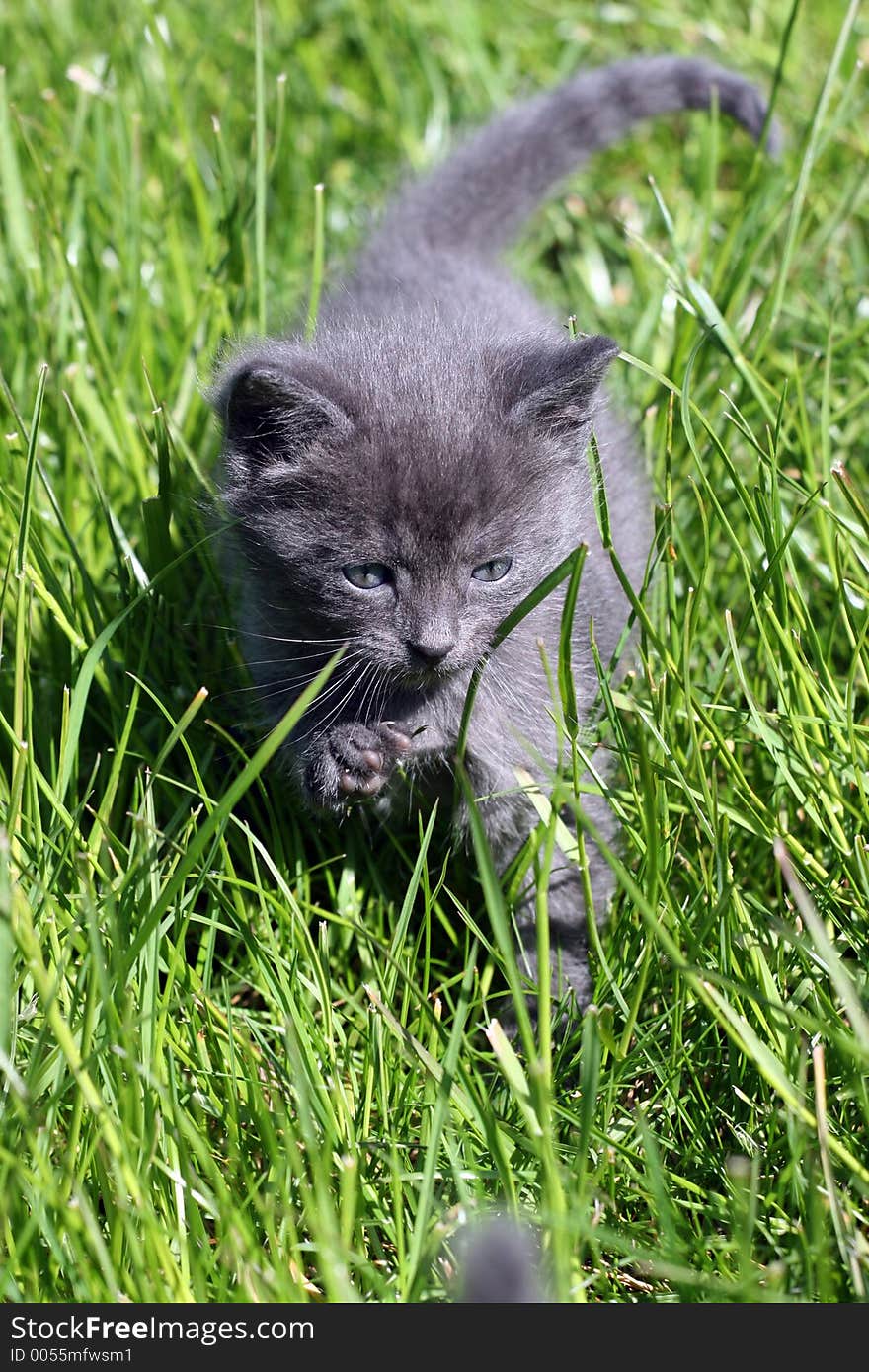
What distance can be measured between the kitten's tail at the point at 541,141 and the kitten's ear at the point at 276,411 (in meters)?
1.53

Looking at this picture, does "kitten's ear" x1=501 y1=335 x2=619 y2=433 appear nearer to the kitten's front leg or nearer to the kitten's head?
the kitten's head

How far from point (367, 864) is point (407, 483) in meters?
0.90

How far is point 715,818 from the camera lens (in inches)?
86.7

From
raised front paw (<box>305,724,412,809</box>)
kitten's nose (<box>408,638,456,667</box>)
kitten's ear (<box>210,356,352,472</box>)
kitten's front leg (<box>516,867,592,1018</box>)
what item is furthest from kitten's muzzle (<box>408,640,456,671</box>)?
kitten's front leg (<box>516,867,592,1018</box>)

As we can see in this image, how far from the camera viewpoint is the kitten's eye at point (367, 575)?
2127 mm

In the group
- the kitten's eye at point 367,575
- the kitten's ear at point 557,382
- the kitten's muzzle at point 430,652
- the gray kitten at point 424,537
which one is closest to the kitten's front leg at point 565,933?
the gray kitten at point 424,537

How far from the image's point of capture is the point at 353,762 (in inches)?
91.8

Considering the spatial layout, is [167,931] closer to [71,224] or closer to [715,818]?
[715,818]

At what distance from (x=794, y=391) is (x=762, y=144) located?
2.18ft

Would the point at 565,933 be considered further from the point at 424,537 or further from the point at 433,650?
the point at 424,537

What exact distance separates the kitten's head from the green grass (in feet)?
0.74

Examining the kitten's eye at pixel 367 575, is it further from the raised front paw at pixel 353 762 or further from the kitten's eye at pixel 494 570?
the raised front paw at pixel 353 762
